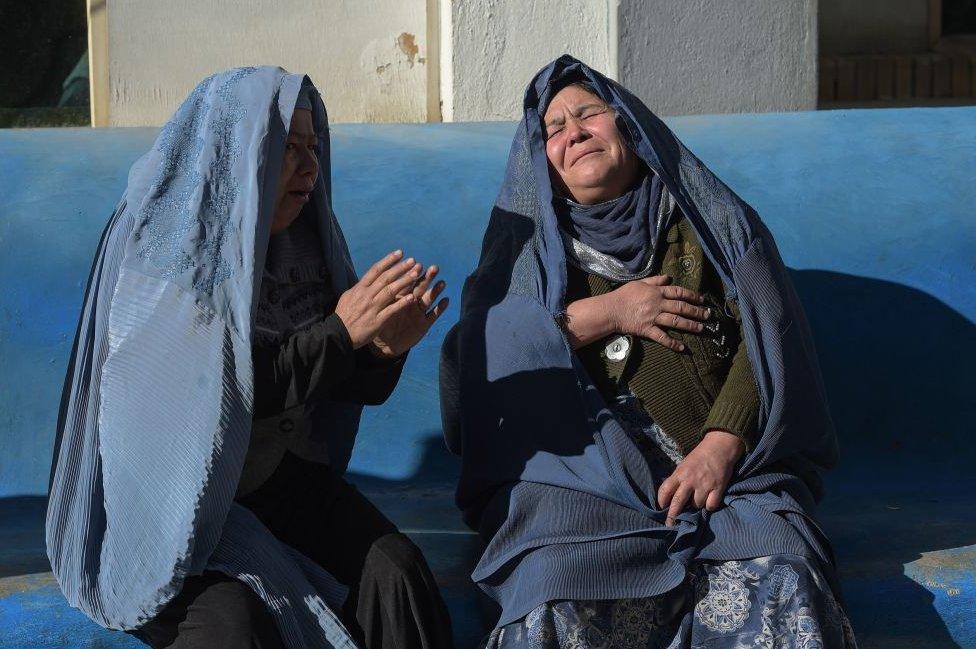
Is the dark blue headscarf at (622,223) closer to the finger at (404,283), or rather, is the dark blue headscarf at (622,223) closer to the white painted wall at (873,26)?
the finger at (404,283)

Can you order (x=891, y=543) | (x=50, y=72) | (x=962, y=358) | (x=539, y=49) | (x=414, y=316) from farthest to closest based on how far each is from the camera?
(x=50, y=72) < (x=539, y=49) < (x=962, y=358) < (x=891, y=543) < (x=414, y=316)

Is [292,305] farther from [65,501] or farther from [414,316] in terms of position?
[65,501]

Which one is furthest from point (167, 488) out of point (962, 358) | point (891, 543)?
point (962, 358)

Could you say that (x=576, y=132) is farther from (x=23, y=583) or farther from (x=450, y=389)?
→ (x=23, y=583)

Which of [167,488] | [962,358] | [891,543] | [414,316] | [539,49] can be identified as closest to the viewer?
[167,488]

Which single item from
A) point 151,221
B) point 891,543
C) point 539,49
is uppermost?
point 539,49

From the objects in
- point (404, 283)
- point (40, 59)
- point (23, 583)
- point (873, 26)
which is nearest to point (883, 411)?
point (404, 283)

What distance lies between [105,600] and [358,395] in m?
0.68

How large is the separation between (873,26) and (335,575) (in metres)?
5.51

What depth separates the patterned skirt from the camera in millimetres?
2820

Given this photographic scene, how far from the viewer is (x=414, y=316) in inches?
114

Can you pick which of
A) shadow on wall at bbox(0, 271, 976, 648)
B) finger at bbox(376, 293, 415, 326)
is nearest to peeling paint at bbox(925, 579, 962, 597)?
shadow on wall at bbox(0, 271, 976, 648)

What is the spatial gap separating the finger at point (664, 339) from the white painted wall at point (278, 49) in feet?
6.92

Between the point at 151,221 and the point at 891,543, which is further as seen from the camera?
the point at 891,543
